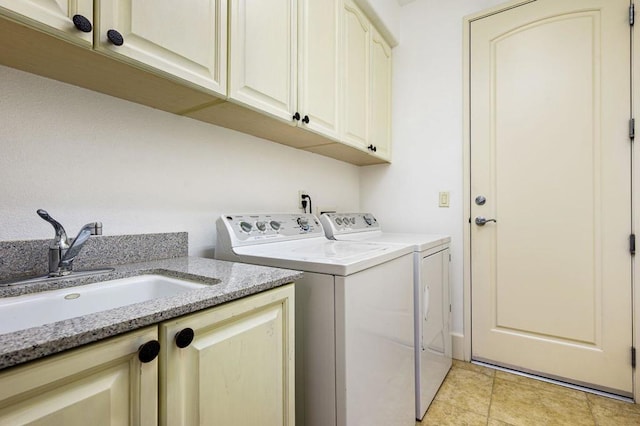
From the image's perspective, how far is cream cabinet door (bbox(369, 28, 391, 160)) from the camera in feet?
7.11

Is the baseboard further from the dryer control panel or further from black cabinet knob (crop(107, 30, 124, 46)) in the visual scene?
black cabinet knob (crop(107, 30, 124, 46))

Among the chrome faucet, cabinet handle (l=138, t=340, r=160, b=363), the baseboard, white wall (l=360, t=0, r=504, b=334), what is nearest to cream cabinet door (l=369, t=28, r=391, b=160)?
white wall (l=360, t=0, r=504, b=334)

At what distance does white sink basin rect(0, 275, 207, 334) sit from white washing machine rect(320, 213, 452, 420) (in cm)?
102

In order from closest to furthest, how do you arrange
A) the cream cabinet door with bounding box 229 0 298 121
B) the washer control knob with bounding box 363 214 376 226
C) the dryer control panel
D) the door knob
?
the cream cabinet door with bounding box 229 0 298 121
the dryer control panel
the door knob
the washer control knob with bounding box 363 214 376 226

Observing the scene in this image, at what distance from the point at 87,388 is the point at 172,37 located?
0.98 metres

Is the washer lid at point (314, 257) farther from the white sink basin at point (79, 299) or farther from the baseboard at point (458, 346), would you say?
the baseboard at point (458, 346)

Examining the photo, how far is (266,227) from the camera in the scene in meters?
1.44

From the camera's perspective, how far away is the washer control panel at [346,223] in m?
1.83

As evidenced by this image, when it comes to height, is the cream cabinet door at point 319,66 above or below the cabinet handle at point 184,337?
above

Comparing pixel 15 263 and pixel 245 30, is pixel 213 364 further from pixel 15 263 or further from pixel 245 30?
pixel 245 30

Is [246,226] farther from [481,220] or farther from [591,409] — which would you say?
[591,409]

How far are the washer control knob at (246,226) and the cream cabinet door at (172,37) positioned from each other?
21.2 inches

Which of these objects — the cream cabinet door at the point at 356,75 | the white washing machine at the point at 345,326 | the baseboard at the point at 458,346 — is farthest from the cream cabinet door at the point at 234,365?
the baseboard at the point at 458,346

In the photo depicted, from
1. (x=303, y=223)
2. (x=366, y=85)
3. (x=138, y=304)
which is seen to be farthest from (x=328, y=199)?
(x=138, y=304)
